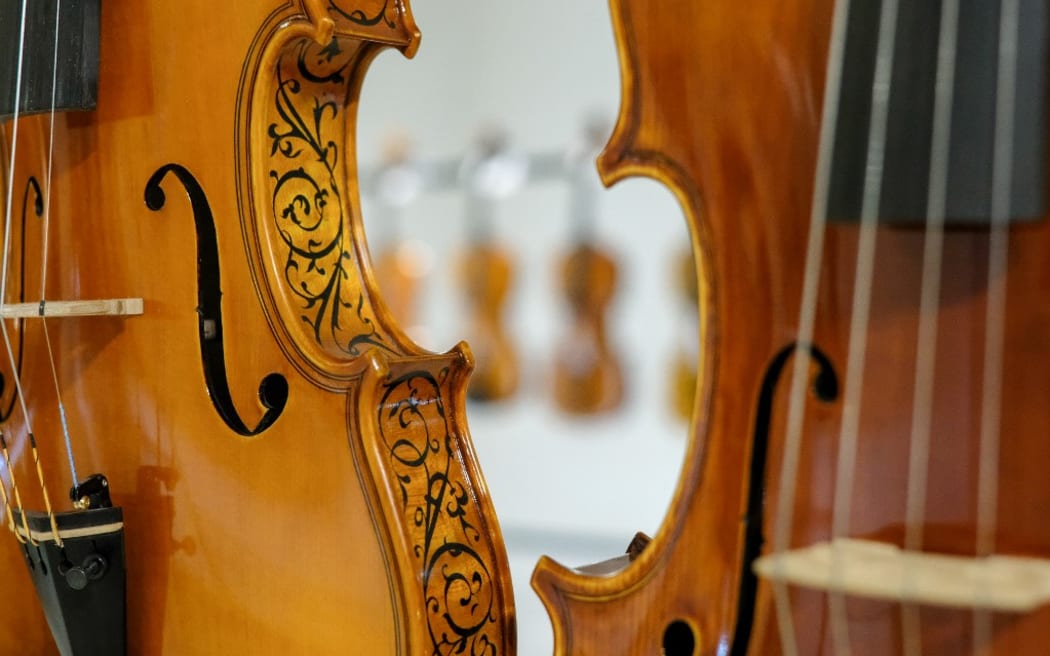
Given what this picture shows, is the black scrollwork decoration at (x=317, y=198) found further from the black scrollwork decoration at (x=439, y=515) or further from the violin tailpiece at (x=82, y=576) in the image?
the violin tailpiece at (x=82, y=576)

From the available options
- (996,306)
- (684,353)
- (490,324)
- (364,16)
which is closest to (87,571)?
(364,16)

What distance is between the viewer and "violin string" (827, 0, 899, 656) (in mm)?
730

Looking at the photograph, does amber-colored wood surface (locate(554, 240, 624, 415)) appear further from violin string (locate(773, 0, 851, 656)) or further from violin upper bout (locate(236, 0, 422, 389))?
violin string (locate(773, 0, 851, 656))

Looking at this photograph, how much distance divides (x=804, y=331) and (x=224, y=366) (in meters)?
0.63

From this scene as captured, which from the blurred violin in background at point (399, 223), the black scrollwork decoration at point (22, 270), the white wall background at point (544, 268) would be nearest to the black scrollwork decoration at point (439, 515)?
the black scrollwork decoration at point (22, 270)

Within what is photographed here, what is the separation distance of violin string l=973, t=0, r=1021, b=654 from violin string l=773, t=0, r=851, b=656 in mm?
103

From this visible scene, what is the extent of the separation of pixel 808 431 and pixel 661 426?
5.87 ft

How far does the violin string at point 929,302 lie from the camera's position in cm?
71

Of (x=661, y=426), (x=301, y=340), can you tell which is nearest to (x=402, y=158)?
(x=661, y=426)

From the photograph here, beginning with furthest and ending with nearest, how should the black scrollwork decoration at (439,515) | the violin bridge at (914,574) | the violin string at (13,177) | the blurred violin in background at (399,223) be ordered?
the blurred violin in background at (399,223)
the violin string at (13,177)
the black scrollwork decoration at (439,515)
the violin bridge at (914,574)

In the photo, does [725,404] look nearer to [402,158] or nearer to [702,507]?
[702,507]

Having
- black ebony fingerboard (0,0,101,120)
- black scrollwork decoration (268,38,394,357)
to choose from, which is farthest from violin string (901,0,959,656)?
black ebony fingerboard (0,0,101,120)

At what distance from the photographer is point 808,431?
2.51 feet

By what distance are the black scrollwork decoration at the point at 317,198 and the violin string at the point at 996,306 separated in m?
0.62
